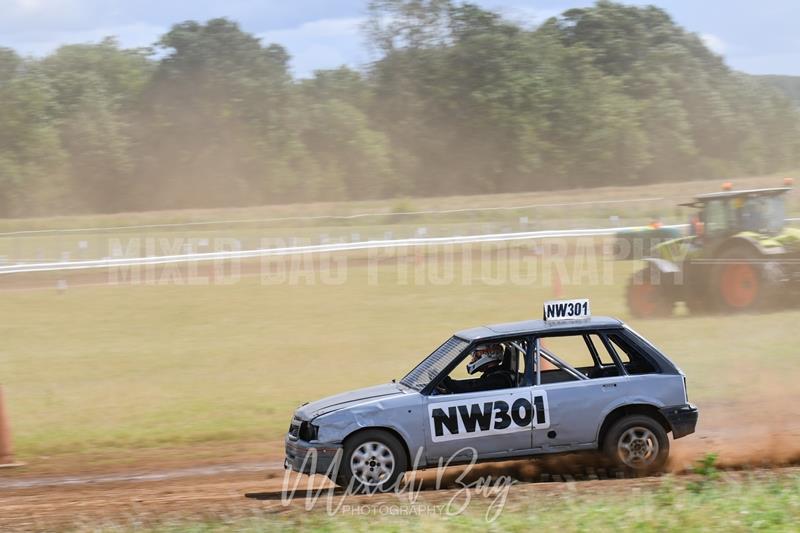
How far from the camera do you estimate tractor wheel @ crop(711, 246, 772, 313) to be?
1466cm

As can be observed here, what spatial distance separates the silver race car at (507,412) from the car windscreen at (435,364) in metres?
0.02

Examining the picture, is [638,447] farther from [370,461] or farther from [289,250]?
[289,250]

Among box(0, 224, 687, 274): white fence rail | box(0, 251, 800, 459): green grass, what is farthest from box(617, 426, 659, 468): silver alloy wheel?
box(0, 224, 687, 274): white fence rail

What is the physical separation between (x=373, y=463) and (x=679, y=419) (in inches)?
98.3

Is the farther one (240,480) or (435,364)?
(240,480)

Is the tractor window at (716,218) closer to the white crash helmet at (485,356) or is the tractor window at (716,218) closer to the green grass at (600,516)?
the white crash helmet at (485,356)

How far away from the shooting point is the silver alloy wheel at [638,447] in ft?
23.6

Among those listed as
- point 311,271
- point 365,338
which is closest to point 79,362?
point 365,338

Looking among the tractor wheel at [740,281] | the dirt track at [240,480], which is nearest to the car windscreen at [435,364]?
the dirt track at [240,480]

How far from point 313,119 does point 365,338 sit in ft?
106

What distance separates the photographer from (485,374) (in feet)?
24.6

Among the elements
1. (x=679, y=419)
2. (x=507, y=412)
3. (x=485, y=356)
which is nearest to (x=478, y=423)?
(x=507, y=412)

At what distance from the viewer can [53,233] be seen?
25.4 meters

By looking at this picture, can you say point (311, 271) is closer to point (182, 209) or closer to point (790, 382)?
point (790, 382)
